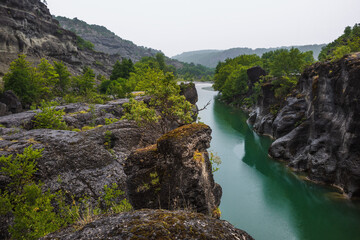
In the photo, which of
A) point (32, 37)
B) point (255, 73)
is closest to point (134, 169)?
point (255, 73)

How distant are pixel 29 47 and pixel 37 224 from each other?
73024mm

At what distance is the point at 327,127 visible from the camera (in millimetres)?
24266

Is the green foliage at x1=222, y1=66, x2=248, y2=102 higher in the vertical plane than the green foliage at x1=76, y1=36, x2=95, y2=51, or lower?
lower

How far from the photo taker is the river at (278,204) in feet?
55.9

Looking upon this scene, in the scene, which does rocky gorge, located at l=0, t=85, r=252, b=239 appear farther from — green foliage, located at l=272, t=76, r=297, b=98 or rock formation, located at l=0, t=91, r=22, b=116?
green foliage, located at l=272, t=76, r=297, b=98

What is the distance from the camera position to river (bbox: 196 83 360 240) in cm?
1705

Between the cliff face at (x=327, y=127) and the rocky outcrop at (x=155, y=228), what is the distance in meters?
21.9

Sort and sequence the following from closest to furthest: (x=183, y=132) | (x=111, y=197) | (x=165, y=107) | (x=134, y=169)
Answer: (x=134, y=169) < (x=183, y=132) < (x=111, y=197) < (x=165, y=107)

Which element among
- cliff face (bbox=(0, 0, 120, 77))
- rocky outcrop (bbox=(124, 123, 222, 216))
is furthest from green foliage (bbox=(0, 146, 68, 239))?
cliff face (bbox=(0, 0, 120, 77))

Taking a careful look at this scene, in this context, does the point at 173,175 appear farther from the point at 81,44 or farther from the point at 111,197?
the point at 81,44

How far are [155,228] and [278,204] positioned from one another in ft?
70.1

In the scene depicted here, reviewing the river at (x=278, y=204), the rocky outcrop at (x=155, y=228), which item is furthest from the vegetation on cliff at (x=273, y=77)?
the rocky outcrop at (x=155, y=228)

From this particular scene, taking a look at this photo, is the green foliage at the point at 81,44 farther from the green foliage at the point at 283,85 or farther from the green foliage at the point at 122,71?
the green foliage at the point at 283,85

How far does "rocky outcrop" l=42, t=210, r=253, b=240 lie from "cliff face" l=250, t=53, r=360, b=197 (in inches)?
862
